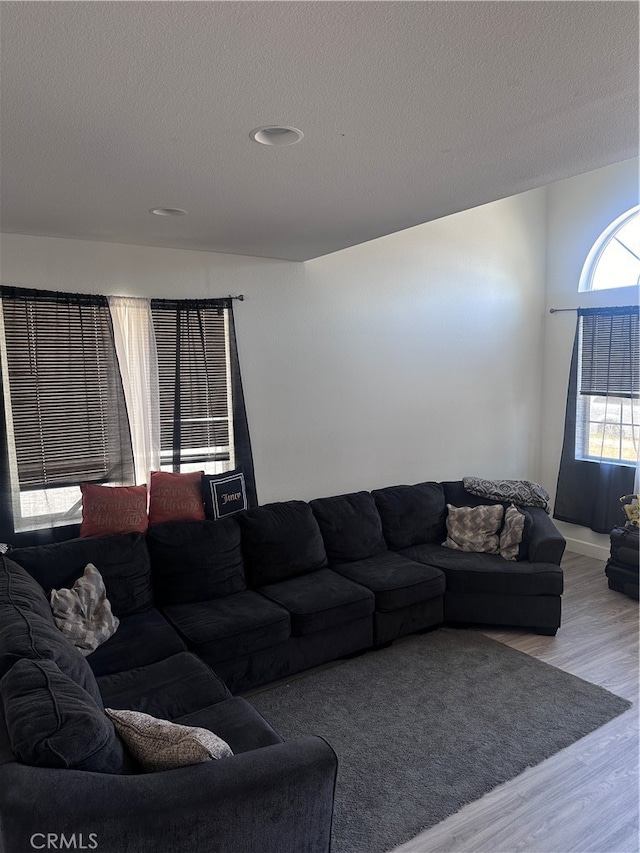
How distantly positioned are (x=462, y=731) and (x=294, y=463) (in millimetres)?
2087

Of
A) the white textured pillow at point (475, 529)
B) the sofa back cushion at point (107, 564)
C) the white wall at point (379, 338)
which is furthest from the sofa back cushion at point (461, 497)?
the sofa back cushion at point (107, 564)

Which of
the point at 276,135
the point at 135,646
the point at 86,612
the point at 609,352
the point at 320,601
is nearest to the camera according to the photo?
the point at 276,135

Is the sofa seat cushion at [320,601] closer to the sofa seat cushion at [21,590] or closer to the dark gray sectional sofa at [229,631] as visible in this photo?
the dark gray sectional sofa at [229,631]

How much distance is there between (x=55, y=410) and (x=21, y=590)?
118cm

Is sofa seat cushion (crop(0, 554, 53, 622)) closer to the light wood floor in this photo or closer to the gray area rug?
the gray area rug

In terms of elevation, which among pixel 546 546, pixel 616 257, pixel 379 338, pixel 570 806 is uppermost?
pixel 616 257

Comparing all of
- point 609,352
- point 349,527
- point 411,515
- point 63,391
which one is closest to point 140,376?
point 63,391

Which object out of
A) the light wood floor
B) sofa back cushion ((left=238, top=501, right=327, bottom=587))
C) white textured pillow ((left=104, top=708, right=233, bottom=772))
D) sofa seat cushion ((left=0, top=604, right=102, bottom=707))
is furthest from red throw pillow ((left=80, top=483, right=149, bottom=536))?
the light wood floor

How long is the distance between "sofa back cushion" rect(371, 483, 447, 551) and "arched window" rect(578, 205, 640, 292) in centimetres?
Answer: 244

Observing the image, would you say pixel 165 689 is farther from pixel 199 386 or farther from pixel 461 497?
pixel 461 497

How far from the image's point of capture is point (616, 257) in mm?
4926

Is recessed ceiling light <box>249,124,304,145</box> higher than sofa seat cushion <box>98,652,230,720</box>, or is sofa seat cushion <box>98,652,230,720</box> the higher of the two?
recessed ceiling light <box>249,124,304,145</box>

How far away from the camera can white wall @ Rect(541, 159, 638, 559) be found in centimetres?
481

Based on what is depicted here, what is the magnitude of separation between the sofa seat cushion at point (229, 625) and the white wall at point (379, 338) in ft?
3.38
